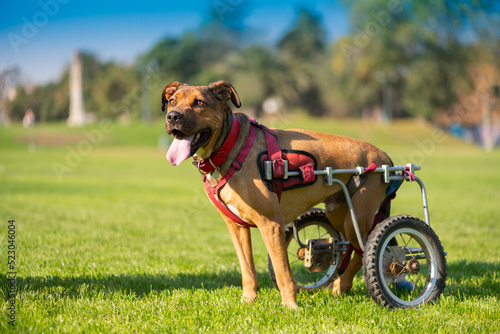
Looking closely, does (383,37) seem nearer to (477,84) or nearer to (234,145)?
(477,84)

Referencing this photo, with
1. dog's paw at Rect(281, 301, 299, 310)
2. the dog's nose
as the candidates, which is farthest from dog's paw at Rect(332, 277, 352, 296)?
the dog's nose

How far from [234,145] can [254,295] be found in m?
1.60

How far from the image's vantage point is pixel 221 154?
168 inches

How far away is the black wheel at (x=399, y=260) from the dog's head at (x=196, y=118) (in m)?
1.81

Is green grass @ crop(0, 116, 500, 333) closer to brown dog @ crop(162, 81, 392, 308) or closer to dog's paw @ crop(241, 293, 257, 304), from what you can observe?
dog's paw @ crop(241, 293, 257, 304)

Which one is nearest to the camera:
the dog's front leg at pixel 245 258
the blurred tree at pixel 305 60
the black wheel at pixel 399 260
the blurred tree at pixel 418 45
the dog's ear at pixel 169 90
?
the black wheel at pixel 399 260

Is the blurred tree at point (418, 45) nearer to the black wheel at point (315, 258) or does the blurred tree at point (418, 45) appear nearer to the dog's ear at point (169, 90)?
the black wheel at point (315, 258)

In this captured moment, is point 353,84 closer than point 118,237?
No

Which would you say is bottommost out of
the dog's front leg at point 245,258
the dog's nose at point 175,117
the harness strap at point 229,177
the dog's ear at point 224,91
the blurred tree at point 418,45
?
the dog's front leg at point 245,258

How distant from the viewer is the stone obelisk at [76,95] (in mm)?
57906

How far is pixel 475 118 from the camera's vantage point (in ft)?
198

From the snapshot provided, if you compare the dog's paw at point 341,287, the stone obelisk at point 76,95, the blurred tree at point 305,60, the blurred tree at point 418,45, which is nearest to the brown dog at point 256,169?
the dog's paw at point 341,287

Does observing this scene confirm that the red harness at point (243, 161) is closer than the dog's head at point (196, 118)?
No

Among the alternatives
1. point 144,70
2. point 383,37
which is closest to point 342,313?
point 383,37
